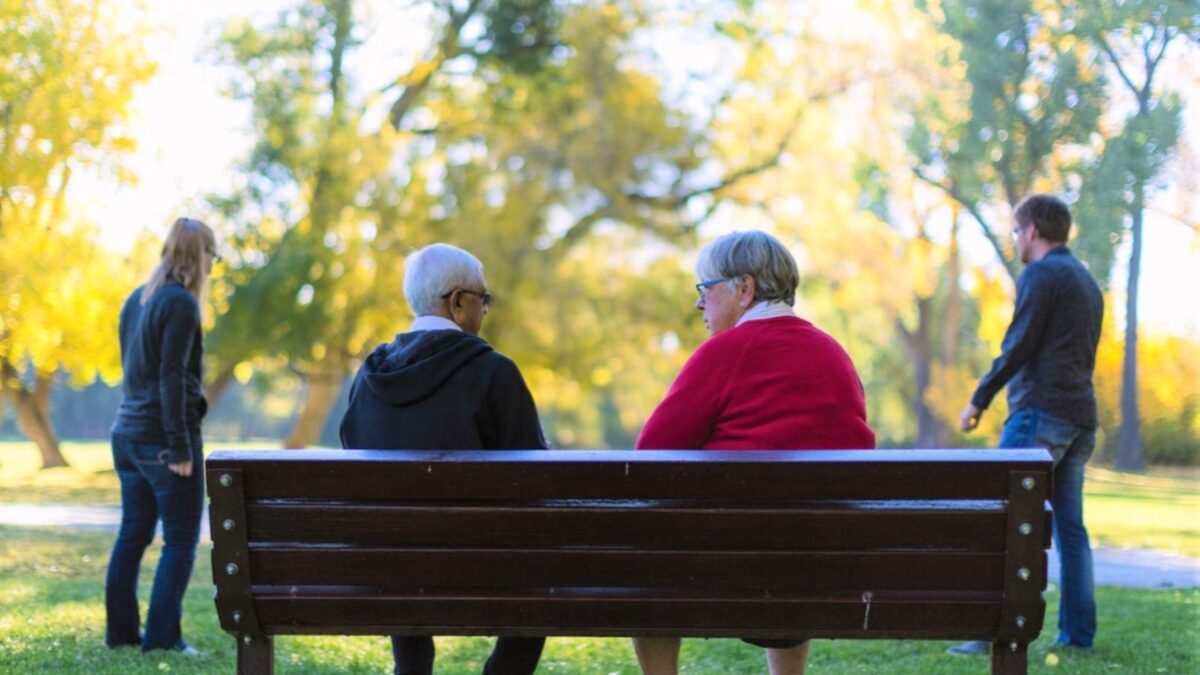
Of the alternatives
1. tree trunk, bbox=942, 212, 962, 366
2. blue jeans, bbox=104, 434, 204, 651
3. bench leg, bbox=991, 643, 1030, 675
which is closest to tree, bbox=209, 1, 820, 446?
tree trunk, bbox=942, 212, 962, 366

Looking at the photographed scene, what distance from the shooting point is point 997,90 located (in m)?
19.7

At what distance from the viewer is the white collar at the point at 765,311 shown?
3.68m

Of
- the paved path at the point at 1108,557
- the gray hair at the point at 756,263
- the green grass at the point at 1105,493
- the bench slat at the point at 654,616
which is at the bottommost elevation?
the green grass at the point at 1105,493

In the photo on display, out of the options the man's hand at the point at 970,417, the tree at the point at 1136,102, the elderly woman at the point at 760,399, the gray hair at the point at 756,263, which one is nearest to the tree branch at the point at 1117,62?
the tree at the point at 1136,102

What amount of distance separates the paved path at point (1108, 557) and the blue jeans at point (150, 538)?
11.4 feet

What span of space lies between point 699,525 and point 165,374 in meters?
2.78

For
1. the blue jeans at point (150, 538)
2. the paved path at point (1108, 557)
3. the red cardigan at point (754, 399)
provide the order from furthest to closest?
the paved path at point (1108, 557) < the blue jeans at point (150, 538) < the red cardigan at point (754, 399)

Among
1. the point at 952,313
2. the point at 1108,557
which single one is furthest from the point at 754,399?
the point at 952,313

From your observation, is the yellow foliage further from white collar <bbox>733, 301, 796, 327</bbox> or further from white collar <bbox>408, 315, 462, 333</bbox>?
white collar <bbox>733, 301, 796, 327</bbox>

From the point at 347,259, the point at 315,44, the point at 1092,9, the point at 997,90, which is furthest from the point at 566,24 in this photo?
the point at 1092,9

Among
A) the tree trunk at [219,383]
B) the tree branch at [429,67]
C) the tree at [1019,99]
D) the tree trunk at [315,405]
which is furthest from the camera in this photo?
the tree branch at [429,67]

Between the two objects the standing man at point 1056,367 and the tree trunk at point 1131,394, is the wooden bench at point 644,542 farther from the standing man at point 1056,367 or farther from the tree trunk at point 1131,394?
the tree trunk at point 1131,394

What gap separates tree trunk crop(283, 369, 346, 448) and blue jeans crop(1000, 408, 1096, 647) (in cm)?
1753

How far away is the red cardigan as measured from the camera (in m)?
3.54
